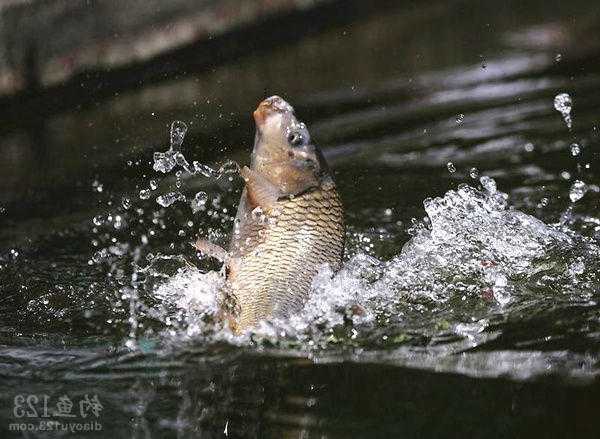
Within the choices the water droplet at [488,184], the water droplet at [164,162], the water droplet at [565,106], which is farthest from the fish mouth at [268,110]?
the water droplet at [565,106]

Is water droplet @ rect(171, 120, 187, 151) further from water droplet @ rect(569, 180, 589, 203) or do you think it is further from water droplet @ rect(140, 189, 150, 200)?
water droplet @ rect(569, 180, 589, 203)

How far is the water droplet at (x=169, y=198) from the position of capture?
5566 mm

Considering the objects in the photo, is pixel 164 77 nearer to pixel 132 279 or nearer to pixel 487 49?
pixel 487 49

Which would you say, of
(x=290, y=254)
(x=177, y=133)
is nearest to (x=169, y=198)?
(x=177, y=133)

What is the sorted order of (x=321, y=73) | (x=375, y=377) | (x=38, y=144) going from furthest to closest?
(x=321, y=73) → (x=38, y=144) → (x=375, y=377)

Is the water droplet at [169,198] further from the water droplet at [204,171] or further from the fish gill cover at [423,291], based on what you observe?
the fish gill cover at [423,291]

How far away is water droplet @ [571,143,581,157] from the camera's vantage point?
582cm

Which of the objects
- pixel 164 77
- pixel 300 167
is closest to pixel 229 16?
pixel 164 77

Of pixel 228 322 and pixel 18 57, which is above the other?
pixel 18 57

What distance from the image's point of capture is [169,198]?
573 centimetres

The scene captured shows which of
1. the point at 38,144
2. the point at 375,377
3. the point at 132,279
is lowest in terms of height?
the point at 375,377

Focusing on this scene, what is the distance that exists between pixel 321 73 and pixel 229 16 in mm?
1122

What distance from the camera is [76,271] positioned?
477cm

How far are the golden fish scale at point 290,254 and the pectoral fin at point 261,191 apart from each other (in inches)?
1.2
